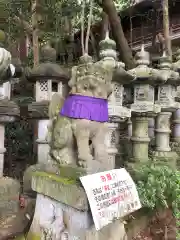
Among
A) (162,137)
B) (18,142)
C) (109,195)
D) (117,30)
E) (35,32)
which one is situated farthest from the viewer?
(117,30)

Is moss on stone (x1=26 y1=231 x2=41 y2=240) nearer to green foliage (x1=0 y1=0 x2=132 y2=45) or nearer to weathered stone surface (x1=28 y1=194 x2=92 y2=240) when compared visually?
weathered stone surface (x1=28 y1=194 x2=92 y2=240)

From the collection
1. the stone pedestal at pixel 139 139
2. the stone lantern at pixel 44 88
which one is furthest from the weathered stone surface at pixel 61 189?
the stone pedestal at pixel 139 139

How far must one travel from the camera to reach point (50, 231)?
2.04 metres

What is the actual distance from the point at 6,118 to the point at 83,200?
48.3 inches

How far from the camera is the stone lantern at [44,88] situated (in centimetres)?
303

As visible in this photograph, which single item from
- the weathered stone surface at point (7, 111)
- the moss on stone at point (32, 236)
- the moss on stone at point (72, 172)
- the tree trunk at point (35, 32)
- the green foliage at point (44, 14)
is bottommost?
the moss on stone at point (32, 236)

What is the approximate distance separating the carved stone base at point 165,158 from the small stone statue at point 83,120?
1459 millimetres

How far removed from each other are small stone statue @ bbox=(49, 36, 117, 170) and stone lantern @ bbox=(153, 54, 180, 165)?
4.95 feet

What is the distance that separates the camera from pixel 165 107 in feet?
11.2

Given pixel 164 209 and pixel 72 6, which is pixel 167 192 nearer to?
pixel 164 209

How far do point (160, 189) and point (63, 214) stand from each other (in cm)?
106

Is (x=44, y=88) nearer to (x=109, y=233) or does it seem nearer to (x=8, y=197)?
(x=8, y=197)

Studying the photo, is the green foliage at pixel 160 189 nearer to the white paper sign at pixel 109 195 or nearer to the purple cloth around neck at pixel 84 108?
the white paper sign at pixel 109 195

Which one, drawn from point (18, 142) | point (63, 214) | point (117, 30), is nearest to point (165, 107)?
point (63, 214)
